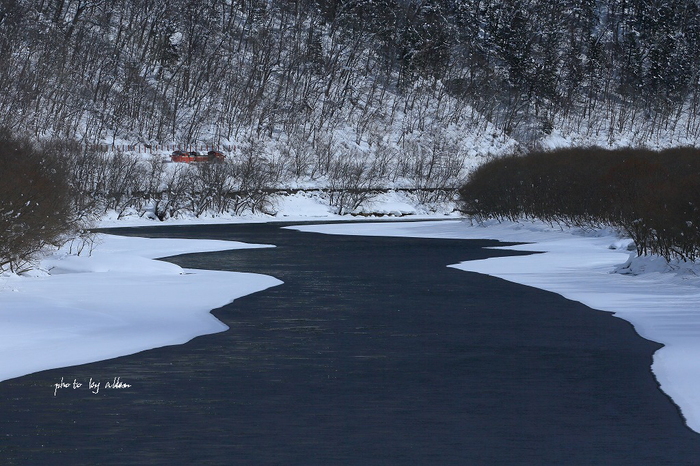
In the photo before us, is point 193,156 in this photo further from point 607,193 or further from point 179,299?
point 179,299

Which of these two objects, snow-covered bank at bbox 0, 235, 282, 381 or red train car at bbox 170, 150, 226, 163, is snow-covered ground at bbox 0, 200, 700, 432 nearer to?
snow-covered bank at bbox 0, 235, 282, 381

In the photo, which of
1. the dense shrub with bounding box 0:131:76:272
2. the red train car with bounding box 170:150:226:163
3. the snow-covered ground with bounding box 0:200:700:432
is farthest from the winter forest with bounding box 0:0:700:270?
the snow-covered ground with bounding box 0:200:700:432

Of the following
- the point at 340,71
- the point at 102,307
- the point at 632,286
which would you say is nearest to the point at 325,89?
the point at 340,71

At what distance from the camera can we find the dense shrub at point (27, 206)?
2189 centimetres

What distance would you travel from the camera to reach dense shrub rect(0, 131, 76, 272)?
71.8 ft

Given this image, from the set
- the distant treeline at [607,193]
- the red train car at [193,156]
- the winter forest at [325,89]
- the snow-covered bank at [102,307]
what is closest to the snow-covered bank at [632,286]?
the distant treeline at [607,193]

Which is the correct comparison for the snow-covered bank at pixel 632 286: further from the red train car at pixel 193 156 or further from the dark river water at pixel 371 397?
the red train car at pixel 193 156

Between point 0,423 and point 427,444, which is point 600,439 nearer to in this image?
point 427,444

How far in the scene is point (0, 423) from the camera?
9.63m

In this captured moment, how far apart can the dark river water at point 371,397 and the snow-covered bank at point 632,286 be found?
1.06 feet

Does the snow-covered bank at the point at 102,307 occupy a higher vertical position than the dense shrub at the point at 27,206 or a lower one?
lower

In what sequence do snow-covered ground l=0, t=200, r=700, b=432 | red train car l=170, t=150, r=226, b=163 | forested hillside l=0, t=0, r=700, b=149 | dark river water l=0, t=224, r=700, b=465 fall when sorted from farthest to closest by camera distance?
forested hillside l=0, t=0, r=700, b=149, red train car l=170, t=150, r=226, b=163, snow-covered ground l=0, t=200, r=700, b=432, dark river water l=0, t=224, r=700, b=465

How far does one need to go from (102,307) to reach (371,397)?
27.4ft

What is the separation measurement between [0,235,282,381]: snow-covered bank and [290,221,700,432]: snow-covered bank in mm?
6305
